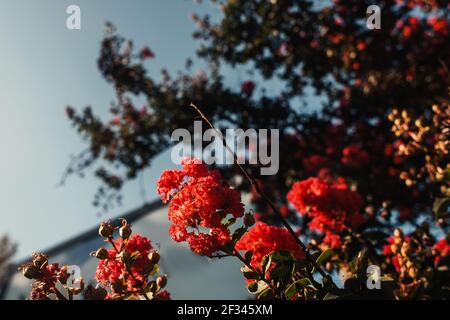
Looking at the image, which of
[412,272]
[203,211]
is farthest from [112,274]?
[412,272]

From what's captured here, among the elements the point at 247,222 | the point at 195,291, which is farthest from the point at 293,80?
the point at 247,222

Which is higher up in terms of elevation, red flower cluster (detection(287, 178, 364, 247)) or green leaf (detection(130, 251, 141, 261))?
red flower cluster (detection(287, 178, 364, 247))

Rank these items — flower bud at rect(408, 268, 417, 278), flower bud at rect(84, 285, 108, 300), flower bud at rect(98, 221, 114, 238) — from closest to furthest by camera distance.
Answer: flower bud at rect(84, 285, 108, 300), flower bud at rect(98, 221, 114, 238), flower bud at rect(408, 268, 417, 278)

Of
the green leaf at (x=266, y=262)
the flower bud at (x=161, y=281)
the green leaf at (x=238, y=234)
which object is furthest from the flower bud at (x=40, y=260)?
the green leaf at (x=266, y=262)

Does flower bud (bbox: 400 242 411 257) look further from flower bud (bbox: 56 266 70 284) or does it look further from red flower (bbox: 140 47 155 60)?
red flower (bbox: 140 47 155 60)

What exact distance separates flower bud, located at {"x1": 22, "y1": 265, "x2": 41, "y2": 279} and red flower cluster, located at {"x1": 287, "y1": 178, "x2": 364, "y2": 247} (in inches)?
71.9

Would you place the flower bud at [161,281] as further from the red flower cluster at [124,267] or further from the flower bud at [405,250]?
the flower bud at [405,250]

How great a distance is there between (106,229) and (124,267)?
→ 166mm

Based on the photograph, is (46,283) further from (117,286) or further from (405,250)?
(405,250)

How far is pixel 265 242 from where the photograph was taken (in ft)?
6.22

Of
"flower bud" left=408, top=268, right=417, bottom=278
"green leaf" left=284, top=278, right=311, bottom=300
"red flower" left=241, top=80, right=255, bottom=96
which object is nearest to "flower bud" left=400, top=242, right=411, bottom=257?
"flower bud" left=408, top=268, right=417, bottom=278

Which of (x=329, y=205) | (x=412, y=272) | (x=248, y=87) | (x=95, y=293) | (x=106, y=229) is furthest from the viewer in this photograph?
(x=248, y=87)

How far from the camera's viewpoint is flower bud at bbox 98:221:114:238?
1495mm
